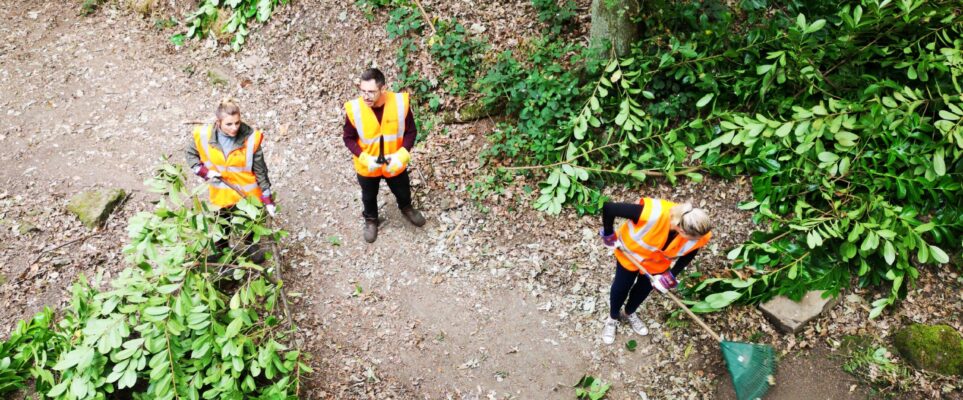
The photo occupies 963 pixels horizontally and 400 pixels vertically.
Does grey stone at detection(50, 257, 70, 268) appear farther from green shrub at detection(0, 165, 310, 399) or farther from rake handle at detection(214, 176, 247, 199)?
rake handle at detection(214, 176, 247, 199)

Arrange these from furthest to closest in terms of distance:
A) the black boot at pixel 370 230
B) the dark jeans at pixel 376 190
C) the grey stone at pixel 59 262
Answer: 1. the black boot at pixel 370 230
2. the grey stone at pixel 59 262
3. the dark jeans at pixel 376 190

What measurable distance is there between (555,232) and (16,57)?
7.16 metres

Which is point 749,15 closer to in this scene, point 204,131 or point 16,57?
point 204,131

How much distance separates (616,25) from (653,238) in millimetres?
2345

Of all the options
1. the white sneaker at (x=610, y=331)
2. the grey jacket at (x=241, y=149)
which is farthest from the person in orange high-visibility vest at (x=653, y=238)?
the grey jacket at (x=241, y=149)

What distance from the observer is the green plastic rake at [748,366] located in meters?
3.53

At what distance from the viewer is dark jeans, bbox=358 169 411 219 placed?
430cm

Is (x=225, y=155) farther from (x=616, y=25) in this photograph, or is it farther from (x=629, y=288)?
(x=616, y=25)

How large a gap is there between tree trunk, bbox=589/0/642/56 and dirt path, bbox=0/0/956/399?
1.41 m

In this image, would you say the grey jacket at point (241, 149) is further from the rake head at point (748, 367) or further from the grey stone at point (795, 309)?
the grey stone at point (795, 309)

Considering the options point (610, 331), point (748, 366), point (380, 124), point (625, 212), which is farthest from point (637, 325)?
point (380, 124)

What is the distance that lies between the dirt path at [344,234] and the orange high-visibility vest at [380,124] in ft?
3.52

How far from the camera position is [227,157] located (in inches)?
150

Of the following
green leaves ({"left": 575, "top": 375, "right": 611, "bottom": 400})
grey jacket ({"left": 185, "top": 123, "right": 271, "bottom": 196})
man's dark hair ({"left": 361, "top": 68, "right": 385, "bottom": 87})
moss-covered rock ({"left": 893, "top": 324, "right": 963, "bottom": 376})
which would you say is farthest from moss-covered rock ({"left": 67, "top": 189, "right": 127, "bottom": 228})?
moss-covered rock ({"left": 893, "top": 324, "right": 963, "bottom": 376})
